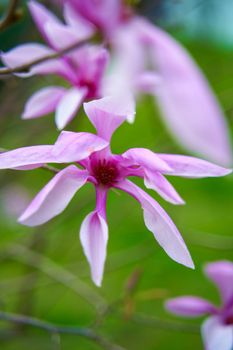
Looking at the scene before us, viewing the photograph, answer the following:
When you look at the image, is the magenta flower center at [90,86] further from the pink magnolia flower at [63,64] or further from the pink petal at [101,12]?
the pink petal at [101,12]

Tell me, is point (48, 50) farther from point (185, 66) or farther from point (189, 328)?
point (189, 328)

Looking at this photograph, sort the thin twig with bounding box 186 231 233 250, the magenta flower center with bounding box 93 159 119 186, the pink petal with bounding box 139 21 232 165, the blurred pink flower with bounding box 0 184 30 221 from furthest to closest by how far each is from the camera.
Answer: the blurred pink flower with bounding box 0 184 30 221
the thin twig with bounding box 186 231 233 250
the magenta flower center with bounding box 93 159 119 186
the pink petal with bounding box 139 21 232 165

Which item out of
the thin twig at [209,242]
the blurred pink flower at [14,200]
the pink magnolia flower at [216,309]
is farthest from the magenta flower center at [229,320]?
the blurred pink flower at [14,200]

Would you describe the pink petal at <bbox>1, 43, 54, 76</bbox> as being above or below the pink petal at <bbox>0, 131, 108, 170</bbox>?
below

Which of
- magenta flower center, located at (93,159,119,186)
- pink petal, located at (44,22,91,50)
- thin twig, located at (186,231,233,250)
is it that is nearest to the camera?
magenta flower center, located at (93,159,119,186)

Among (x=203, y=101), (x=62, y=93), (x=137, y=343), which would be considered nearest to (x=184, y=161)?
(x=203, y=101)

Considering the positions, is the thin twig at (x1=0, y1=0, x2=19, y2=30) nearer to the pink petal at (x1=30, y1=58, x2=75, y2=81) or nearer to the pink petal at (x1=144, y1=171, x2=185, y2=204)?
the pink petal at (x1=30, y1=58, x2=75, y2=81)

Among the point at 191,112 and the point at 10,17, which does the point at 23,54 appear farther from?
the point at 191,112

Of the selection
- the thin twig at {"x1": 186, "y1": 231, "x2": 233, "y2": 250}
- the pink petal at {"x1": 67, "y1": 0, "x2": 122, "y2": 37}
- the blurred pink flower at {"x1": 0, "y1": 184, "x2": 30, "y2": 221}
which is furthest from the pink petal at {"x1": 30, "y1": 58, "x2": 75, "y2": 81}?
the blurred pink flower at {"x1": 0, "y1": 184, "x2": 30, "y2": 221}
